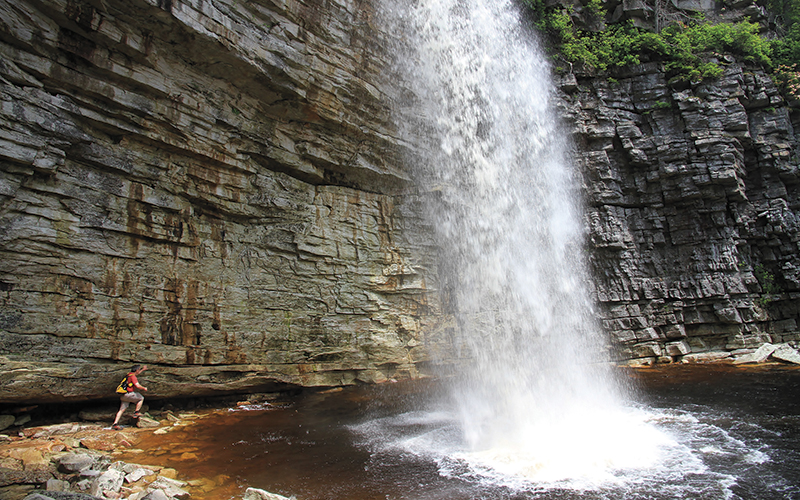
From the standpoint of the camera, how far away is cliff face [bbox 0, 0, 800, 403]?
7422 millimetres

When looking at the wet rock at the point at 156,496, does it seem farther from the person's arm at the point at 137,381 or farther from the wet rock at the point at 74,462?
the person's arm at the point at 137,381

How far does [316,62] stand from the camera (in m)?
10.3

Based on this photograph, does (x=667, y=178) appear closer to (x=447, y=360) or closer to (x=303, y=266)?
(x=447, y=360)

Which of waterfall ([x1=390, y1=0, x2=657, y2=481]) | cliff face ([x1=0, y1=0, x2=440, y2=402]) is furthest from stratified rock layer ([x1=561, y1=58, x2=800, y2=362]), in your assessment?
cliff face ([x1=0, y1=0, x2=440, y2=402])

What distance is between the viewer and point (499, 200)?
1342 cm

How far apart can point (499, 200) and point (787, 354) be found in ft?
34.3

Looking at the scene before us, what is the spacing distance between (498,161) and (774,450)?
10137 mm

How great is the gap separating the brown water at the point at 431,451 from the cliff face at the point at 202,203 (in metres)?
1.92

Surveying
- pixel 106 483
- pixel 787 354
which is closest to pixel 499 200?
pixel 787 354

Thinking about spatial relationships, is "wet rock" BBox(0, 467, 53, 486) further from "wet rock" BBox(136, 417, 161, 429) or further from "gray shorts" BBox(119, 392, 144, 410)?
"gray shorts" BBox(119, 392, 144, 410)

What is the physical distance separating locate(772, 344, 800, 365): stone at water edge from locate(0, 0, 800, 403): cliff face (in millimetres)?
767

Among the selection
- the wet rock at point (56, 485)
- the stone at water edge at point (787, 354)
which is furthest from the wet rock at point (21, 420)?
the stone at water edge at point (787, 354)

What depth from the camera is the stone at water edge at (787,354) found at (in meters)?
12.9

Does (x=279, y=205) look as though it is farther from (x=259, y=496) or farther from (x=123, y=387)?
(x=259, y=496)
